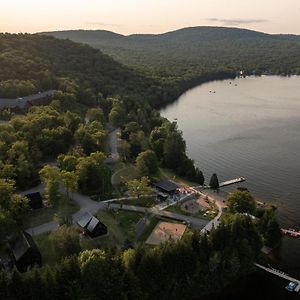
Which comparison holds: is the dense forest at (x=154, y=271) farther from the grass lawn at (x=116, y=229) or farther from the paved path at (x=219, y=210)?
the grass lawn at (x=116, y=229)

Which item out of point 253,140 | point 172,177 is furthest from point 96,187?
point 253,140

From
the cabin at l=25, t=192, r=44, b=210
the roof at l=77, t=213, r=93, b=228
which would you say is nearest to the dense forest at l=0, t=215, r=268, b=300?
the roof at l=77, t=213, r=93, b=228

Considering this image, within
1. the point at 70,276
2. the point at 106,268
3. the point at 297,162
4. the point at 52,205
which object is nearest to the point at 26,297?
the point at 70,276

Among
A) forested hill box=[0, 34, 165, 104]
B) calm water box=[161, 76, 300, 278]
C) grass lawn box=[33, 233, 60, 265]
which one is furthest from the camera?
forested hill box=[0, 34, 165, 104]

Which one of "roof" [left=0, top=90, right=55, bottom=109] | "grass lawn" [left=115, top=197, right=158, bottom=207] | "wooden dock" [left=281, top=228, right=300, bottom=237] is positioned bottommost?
"wooden dock" [left=281, top=228, right=300, bottom=237]

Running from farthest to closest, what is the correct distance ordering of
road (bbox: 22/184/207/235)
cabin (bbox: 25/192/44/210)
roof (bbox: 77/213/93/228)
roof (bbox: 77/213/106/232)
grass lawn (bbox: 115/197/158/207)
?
grass lawn (bbox: 115/197/158/207)
cabin (bbox: 25/192/44/210)
road (bbox: 22/184/207/235)
roof (bbox: 77/213/93/228)
roof (bbox: 77/213/106/232)

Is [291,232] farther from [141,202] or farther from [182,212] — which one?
[141,202]

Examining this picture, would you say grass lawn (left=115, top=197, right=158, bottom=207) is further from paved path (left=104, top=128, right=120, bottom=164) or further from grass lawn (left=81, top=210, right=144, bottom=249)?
paved path (left=104, top=128, right=120, bottom=164)
